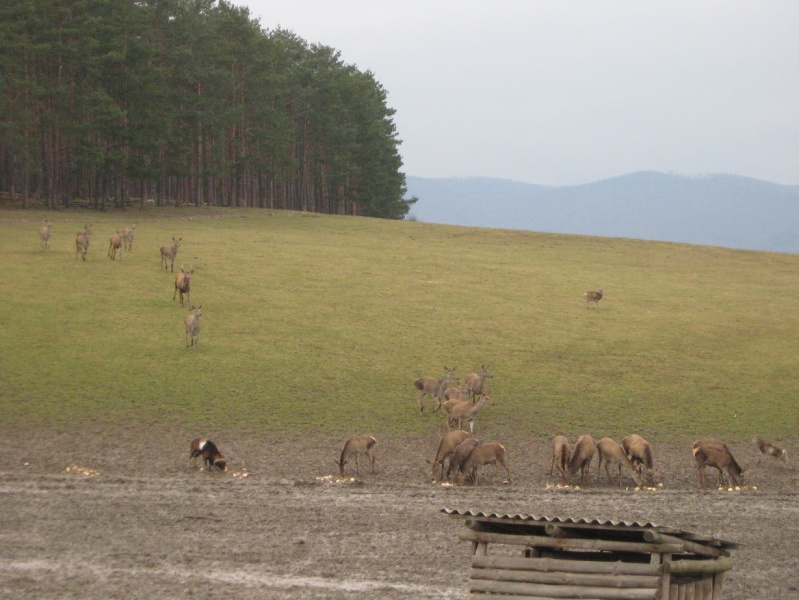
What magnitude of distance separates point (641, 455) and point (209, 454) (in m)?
8.23

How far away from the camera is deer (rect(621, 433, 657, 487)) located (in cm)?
1783

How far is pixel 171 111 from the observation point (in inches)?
2418

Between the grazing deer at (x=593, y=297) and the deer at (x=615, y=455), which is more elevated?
the grazing deer at (x=593, y=297)

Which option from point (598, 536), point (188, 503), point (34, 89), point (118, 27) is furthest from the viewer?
point (118, 27)

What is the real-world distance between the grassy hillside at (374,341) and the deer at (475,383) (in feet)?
2.03

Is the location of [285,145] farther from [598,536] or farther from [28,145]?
[598,536]

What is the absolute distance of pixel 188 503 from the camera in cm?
1540

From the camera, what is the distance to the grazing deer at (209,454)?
17766 mm

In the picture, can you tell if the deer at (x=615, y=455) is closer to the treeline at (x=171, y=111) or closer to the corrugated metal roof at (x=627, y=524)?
the corrugated metal roof at (x=627, y=524)

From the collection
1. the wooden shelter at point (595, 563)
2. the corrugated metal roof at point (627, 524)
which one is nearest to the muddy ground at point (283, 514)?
the wooden shelter at point (595, 563)

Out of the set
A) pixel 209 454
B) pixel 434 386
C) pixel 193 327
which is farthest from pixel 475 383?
pixel 193 327

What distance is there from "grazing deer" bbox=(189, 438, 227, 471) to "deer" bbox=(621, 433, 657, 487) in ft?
25.6

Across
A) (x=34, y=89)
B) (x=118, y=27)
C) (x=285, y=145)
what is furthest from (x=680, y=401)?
(x=285, y=145)

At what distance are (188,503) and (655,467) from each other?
9.30 m
